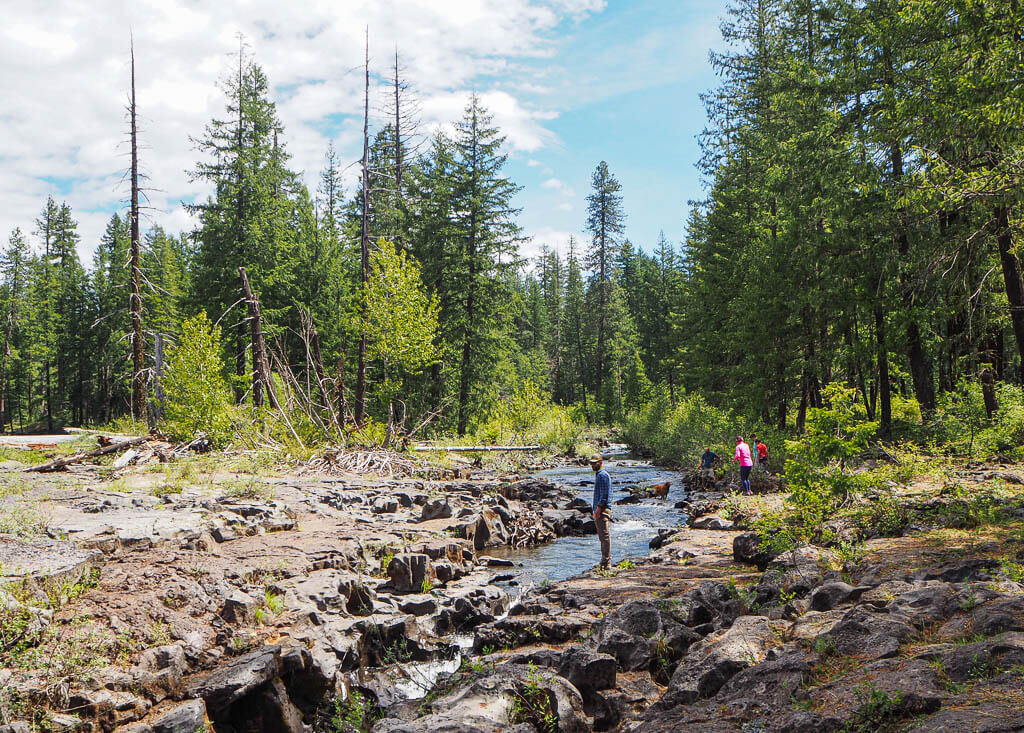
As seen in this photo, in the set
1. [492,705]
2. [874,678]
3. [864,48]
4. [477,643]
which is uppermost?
[864,48]

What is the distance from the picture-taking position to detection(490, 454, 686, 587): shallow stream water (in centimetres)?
1320

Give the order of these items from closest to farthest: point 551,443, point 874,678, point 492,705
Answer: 1. point 874,678
2. point 492,705
3. point 551,443

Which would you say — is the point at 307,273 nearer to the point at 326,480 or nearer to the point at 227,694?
the point at 326,480

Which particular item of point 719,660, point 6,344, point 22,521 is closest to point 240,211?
point 22,521

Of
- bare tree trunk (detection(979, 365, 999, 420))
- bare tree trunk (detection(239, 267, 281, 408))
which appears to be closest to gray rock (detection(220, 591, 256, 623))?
bare tree trunk (detection(239, 267, 281, 408))

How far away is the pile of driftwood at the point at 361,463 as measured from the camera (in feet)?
64.5

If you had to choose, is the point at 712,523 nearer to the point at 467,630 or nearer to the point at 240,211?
the point at 467,630

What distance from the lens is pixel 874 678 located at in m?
4.72

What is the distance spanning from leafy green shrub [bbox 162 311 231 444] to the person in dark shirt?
16.3 meters

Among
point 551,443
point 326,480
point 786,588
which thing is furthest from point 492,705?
point 551,443

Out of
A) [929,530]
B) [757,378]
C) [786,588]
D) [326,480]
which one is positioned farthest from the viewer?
[757,378]

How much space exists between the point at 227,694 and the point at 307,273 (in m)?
37.6

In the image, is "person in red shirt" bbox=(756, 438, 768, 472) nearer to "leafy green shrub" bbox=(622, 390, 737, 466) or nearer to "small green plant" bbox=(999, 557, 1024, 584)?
"leafy green shrub" bbox=(622, 390, 737, 466)

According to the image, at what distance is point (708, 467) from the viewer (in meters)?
23.7
